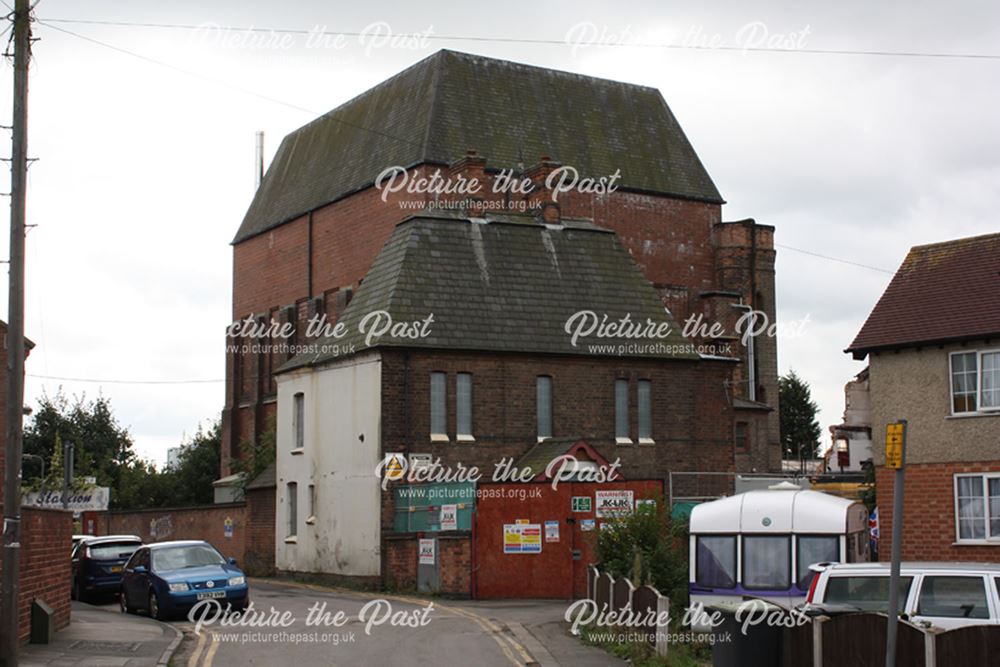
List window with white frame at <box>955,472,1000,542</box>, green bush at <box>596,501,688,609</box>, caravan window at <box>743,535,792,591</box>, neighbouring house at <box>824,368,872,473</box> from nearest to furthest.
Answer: caravan window at <box>743,535,792,591</box> < green bush at <box>596,501,688,609</box> < window with white frame at <box>955,472,1000,542</box> < neighbouring house at <box>824,368,872,473</box>

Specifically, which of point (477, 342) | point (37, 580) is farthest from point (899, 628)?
point (477, 342)

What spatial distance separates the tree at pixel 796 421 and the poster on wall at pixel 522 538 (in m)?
71.4

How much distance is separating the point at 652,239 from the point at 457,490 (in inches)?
995

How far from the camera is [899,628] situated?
14.2 meters

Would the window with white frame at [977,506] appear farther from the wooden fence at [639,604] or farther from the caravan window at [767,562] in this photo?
the wooden fence at [639,604]

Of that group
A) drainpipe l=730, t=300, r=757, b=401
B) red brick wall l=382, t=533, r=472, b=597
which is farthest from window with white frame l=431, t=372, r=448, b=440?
drainpipe l=730, t=300, r=757, b=401

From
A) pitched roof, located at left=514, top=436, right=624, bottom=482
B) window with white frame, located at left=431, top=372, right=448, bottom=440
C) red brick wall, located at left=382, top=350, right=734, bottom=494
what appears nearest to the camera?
pitched roof, located at left=514, top=436, right=624, bottom=482

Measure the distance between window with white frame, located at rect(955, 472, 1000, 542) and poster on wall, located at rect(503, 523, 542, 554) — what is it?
9489mm

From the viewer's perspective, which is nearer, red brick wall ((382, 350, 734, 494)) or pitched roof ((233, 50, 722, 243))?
red brick wall ((382, 350, 734, 494))

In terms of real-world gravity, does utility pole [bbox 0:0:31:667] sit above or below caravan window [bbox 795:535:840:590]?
above

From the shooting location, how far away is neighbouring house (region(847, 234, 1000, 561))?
26.9 metres

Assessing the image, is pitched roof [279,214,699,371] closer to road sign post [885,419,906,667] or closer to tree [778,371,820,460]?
road sign post [885,419,906,667]

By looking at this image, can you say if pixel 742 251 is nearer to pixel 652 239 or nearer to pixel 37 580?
pixel 652 239

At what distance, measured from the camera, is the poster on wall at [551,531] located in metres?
31.5
